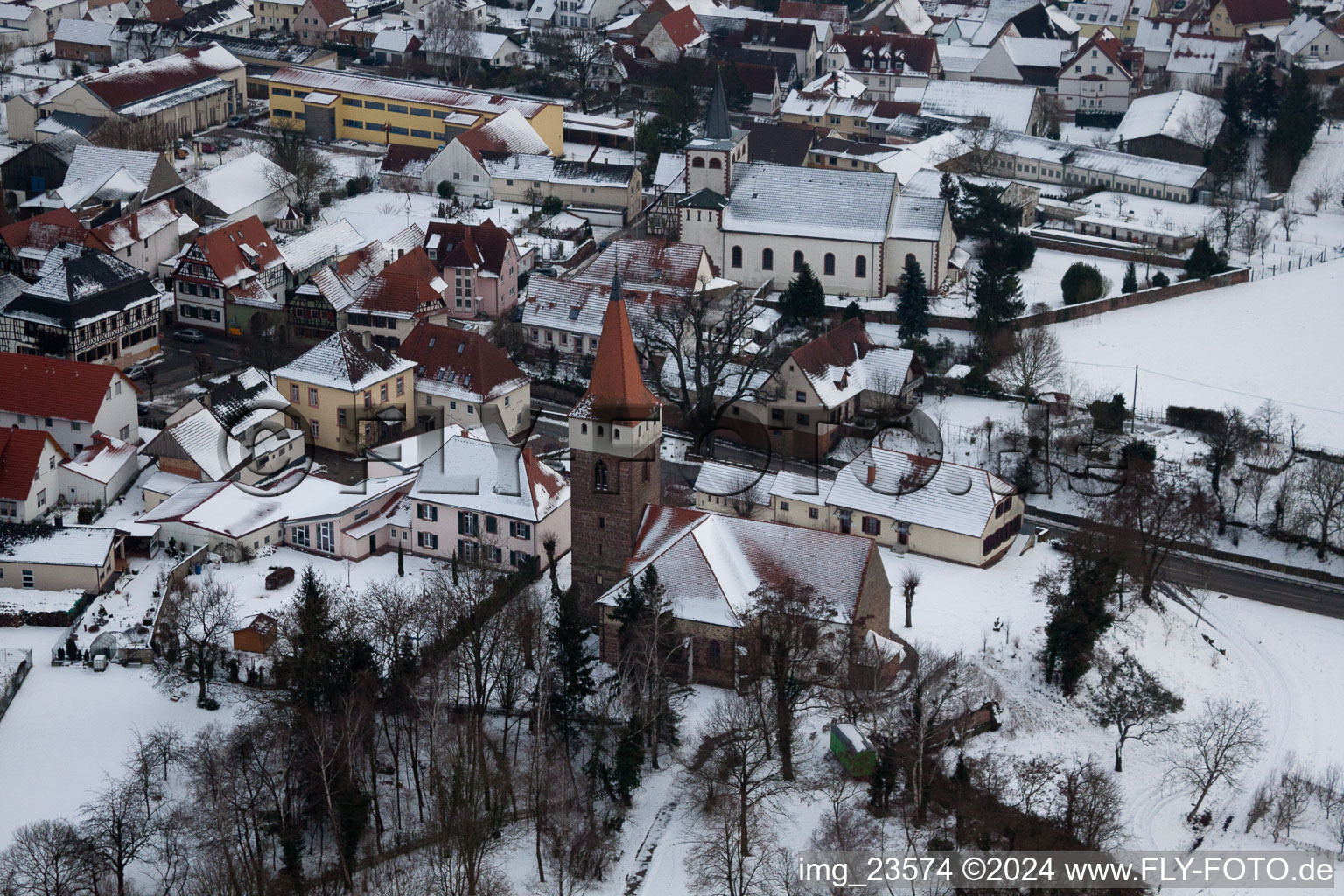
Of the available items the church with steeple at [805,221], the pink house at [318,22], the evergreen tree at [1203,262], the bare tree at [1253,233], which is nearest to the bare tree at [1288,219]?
the bare tree at [1253,233]

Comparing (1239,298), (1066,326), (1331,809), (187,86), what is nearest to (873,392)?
(1066,326)

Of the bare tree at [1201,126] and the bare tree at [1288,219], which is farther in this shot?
the bare tree at [1201,126]

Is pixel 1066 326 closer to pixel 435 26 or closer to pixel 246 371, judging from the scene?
pixel 246 371

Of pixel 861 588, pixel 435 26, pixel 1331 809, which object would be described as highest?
pixel 435 26

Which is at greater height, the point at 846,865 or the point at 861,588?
the point at 861,588

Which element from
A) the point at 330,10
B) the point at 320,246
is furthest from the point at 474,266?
the point at 330,10

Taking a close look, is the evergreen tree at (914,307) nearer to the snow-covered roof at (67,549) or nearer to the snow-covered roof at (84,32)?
the snow-covered roof at (67,549)

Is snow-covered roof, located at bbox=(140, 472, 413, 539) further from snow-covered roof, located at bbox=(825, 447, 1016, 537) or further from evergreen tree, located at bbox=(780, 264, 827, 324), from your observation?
evergreen tree, located at bbox=(780, 264, 827, 324)
